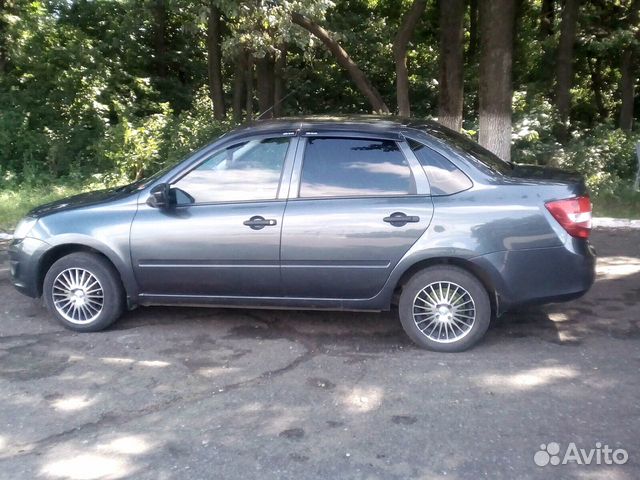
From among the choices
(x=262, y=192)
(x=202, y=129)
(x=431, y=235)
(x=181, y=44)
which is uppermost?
(x=181, y=44)

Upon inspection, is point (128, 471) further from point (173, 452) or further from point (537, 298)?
point (537, 298)

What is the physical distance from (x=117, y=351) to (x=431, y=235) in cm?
261

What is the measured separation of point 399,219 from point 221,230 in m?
1.40

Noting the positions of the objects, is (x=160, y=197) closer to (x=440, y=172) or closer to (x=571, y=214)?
(x=440, y=172)

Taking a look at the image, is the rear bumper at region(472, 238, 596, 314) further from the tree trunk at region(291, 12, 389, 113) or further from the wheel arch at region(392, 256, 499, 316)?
the tree trunk at region(291, 12, 389, 113)

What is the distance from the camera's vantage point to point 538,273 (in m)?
5.25

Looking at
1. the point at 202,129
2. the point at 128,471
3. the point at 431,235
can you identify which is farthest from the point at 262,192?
the point at 202,129

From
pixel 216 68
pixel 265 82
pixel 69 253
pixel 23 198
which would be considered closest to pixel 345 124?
pixel 69 253

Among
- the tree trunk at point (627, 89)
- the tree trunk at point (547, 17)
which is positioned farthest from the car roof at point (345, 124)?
the tree trunk at point (547, 17)

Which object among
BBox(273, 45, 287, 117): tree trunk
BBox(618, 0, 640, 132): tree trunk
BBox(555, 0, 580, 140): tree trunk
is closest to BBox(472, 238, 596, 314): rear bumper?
BBox(555, 0, 580, 140): tree trunk

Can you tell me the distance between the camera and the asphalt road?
3.86m

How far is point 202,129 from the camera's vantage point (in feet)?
46.8

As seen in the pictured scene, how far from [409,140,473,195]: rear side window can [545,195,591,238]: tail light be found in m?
0.64
